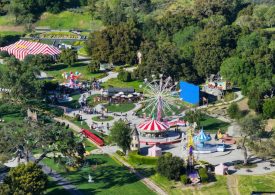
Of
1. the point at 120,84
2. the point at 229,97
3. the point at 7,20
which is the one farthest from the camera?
the point at 7,20

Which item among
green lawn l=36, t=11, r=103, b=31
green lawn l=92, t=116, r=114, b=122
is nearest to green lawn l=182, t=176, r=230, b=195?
green lawn l=92, t=116, r=114, b=122

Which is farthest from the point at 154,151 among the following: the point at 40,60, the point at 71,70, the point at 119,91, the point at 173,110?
the point at 40,60

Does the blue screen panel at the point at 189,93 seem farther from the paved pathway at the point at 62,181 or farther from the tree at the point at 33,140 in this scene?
the tree at the point at 33,140

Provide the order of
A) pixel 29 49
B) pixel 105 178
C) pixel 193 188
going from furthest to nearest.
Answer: pixel 29 49 < pixel 105 178 < pixel 193 188

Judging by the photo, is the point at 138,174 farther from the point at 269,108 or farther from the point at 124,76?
the point at 124,76

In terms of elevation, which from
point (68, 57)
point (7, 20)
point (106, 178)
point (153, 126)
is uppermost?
point (7, 20)

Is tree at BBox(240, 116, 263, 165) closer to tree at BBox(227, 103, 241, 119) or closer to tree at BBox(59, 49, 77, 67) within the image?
tree at BBox(227, 103, 241, 119)
